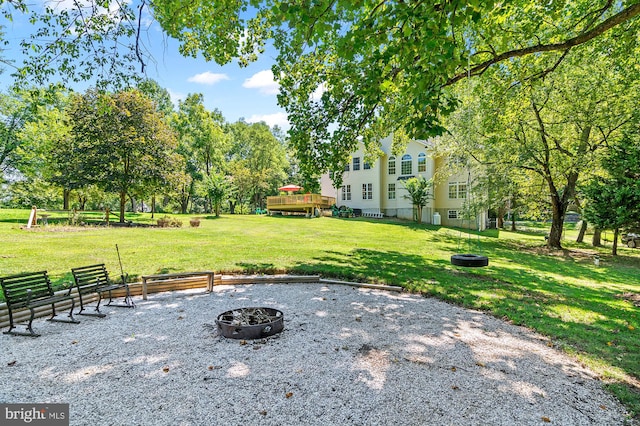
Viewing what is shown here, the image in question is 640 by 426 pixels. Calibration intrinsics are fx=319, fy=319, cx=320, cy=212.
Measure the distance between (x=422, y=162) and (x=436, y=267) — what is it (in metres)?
20.6

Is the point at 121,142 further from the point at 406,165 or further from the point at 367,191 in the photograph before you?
the point at 406,165

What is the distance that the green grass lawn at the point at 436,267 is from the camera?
17.4 feet

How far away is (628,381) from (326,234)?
50.1ft

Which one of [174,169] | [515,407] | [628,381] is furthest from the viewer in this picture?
[174,169]

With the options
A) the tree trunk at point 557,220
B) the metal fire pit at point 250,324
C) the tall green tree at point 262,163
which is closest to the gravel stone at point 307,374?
the metal fire pit at point 250,324

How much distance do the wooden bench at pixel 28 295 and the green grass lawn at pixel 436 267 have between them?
2067 mm

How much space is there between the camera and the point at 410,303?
22.9 feet

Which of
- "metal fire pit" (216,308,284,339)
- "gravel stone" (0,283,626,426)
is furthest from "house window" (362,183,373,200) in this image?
"metal fire pit" (216,308,284,339)

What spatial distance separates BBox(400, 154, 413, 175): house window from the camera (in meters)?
30.2

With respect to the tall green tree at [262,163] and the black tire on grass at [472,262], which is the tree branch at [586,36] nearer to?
the black tire on grass at [472,262]

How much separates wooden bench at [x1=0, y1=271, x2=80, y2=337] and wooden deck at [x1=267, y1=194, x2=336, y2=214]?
954 inches

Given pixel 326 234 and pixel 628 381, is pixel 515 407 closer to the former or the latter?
pixel 628 381

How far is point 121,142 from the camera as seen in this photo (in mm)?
18469

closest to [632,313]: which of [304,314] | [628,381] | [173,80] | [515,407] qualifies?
[628,381]
